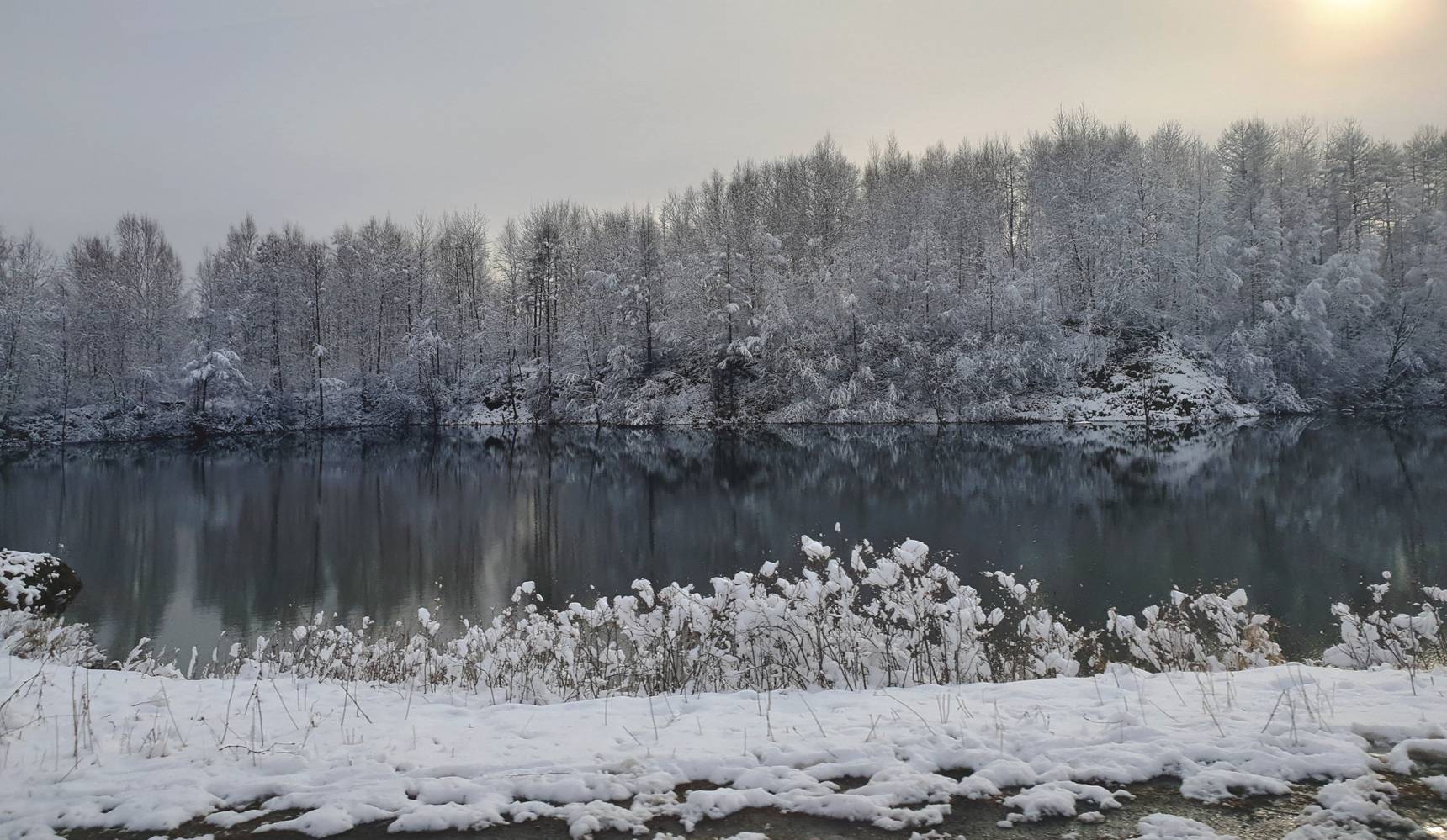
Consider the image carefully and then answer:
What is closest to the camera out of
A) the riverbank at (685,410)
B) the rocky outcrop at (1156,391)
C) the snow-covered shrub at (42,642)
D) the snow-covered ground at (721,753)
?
the snow-covered ground at (721,753)

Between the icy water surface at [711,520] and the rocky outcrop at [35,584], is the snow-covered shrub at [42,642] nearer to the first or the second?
the icy water surface at [711,520]

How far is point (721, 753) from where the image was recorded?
15.6ft

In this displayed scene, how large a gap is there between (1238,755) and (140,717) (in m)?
7.46

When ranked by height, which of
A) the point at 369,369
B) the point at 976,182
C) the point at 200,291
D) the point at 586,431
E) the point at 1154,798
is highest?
the point at 976,182

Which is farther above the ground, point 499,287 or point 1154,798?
point 499,287

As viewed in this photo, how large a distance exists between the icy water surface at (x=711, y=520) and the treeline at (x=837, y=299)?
11.7m

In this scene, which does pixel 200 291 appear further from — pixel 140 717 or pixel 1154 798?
pixel 1154 798

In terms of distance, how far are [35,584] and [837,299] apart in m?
43.6

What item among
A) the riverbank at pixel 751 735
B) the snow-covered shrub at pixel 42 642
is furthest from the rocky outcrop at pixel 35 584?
the riverbank at pixel 751 735

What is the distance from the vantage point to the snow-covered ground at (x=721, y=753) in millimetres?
4078

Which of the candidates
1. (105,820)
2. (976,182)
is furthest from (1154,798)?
(976,182)

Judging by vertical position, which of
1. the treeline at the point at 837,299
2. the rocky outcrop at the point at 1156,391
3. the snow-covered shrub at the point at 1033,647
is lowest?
the snow-covered shrub at the point at 1033,647

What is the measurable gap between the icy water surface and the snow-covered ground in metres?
6.15

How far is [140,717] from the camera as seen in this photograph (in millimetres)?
5676
